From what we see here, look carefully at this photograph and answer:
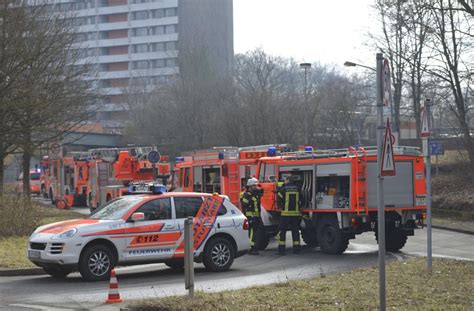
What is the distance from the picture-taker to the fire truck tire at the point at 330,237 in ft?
60.8

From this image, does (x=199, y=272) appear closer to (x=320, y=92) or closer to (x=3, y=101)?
(x=3, y=101)

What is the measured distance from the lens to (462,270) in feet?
43.2

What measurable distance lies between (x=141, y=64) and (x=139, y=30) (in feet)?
17.4

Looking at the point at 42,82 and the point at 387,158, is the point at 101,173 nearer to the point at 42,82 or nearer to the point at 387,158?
the point at 42,82

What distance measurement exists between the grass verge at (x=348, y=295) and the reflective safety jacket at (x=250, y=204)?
635 centimetres

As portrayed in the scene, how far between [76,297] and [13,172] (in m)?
67.8

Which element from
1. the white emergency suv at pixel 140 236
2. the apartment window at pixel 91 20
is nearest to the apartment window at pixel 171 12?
the apartment window at pixel 91 20

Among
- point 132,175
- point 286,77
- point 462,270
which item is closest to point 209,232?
point 462,270

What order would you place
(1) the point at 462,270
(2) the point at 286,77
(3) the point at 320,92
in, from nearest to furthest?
(1) the point at 462,270, (3) the point at 320,92, (2) the point at 286,77

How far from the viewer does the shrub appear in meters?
20.8

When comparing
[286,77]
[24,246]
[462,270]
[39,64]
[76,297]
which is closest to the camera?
[76,297]

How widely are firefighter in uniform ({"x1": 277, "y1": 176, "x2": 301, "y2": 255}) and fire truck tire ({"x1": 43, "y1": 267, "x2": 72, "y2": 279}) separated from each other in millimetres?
5883

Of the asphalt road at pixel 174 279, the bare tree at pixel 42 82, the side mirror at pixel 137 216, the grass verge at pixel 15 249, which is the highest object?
the bare tree at pixel 42 82

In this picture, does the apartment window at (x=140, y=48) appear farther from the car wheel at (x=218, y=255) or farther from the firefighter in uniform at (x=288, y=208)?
the car wheel at (x=218, y=255)
